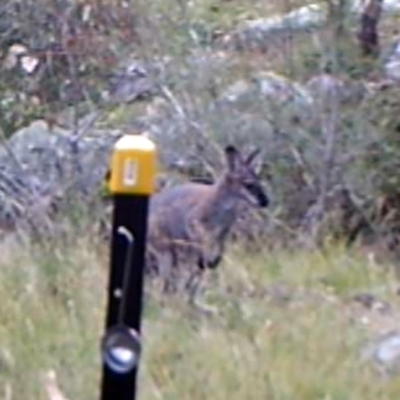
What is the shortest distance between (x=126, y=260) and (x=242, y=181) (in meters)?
4.54

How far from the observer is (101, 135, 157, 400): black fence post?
4.24m

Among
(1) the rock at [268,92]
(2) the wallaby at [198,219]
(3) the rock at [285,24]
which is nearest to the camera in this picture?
(2) the wallaby at [198,219]

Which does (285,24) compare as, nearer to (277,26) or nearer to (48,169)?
(277,26)

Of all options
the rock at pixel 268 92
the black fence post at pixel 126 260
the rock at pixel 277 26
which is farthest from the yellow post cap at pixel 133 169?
the rock at pixel 277 26

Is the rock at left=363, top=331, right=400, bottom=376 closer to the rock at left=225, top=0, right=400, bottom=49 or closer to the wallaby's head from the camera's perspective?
the wallaby's head

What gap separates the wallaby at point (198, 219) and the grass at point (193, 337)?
187 mm

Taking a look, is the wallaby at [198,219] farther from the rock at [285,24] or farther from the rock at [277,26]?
the rock at [277,26]

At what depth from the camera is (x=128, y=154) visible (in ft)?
13.9

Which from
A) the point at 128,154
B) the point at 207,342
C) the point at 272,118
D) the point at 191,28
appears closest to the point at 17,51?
the point at 191,28

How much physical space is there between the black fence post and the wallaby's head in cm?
443

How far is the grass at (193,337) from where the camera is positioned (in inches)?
233

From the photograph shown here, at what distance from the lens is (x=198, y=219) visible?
8.55 meters

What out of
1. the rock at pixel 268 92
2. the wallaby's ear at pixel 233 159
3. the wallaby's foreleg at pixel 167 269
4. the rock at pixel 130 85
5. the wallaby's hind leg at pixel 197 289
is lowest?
the rock at pixel 130 85

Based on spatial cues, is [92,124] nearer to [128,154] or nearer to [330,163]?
[330,163]
